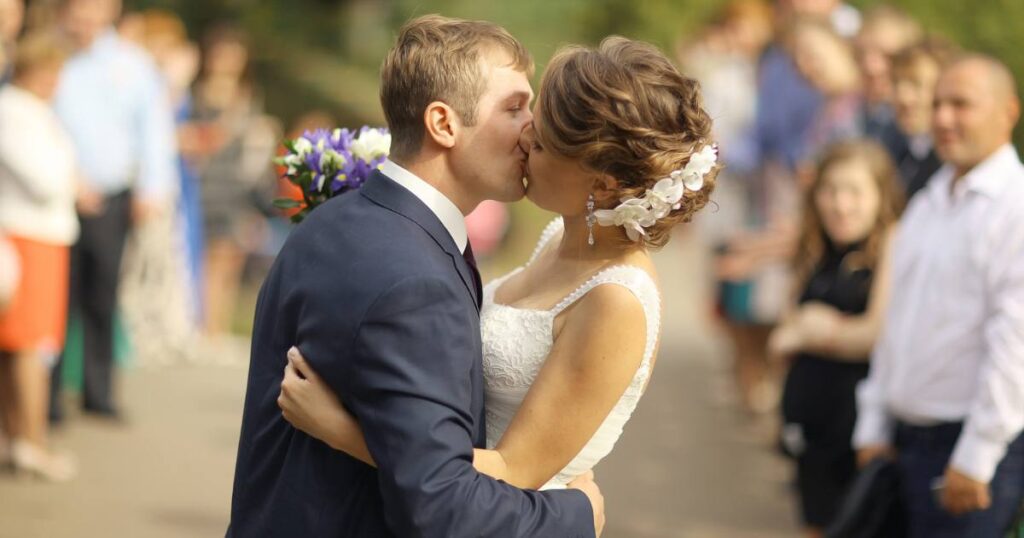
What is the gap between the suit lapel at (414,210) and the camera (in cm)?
271

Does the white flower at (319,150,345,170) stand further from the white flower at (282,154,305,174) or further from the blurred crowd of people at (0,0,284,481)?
the blurred crowd of people at (0,0,284,481)

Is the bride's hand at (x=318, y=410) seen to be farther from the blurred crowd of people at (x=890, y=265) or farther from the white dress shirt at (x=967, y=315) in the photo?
the white dress shirt at (x=967, y=315)

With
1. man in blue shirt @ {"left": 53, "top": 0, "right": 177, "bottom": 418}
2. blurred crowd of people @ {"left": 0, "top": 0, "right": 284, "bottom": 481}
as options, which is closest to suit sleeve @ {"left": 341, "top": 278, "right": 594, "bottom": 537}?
blurred crowd of people @ {"left": 0, "top": 0, "right": 284, "bottom": 481}

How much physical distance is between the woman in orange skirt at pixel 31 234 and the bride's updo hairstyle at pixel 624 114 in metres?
5.07

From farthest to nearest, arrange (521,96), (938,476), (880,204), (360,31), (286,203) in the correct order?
(360,31)
(880,204)
(938,476)
(286,203)
(521,96)

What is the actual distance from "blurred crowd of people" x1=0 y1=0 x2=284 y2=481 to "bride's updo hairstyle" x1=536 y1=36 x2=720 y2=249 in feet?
15.1

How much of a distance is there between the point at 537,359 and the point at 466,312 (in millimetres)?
369

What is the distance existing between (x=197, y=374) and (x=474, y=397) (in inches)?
317

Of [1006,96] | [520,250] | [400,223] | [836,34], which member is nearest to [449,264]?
[400,223]

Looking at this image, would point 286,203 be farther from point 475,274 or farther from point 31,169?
point 31,169

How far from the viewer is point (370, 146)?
329cm

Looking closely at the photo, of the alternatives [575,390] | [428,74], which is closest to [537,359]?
[575,390]

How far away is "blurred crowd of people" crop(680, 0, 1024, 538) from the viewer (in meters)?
4.27

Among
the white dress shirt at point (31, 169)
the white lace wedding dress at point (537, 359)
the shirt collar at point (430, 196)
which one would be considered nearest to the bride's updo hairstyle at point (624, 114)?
the white lace wedding dress at point (537, 359)
